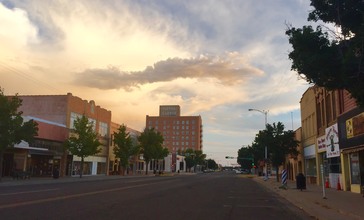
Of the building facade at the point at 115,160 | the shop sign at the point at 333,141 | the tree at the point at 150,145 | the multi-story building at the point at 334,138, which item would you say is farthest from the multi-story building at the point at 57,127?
the shop sign at the point at 333,141

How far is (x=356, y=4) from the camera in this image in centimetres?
1262

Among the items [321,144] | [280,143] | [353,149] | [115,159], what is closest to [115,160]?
[115,159]

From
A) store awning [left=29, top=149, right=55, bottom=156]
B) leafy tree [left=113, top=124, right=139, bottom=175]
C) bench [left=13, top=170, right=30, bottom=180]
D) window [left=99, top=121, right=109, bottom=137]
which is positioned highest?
window [left=99, top=121, right=109, bottom=137]

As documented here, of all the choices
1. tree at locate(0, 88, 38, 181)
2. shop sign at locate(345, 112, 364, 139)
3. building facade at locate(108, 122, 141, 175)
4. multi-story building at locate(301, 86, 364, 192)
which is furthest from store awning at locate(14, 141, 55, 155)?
shop sign at locate(345, 112, 364, 139)

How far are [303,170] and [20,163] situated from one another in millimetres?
34389

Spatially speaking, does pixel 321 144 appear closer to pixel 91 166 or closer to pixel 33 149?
pixel 33 149

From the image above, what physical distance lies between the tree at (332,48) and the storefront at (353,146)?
1289 cm

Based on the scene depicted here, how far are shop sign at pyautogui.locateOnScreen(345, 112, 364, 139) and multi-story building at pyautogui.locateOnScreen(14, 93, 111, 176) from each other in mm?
35726

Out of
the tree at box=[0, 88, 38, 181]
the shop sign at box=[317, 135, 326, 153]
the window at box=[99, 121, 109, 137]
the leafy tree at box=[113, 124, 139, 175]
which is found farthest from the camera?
the leafy tree at box=[113, 124, 139, 175]

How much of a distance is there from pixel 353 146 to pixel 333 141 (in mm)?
4598

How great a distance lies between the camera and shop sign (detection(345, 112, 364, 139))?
24.8 m

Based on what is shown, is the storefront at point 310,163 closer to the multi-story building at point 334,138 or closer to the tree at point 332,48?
the multi-story building at point 334,138

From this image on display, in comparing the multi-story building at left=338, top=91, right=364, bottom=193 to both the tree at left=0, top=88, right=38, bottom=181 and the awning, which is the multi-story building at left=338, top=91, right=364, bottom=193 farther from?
the tree at left=0, top=88, right=38, bottom=181

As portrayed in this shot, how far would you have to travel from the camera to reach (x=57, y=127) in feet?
179
